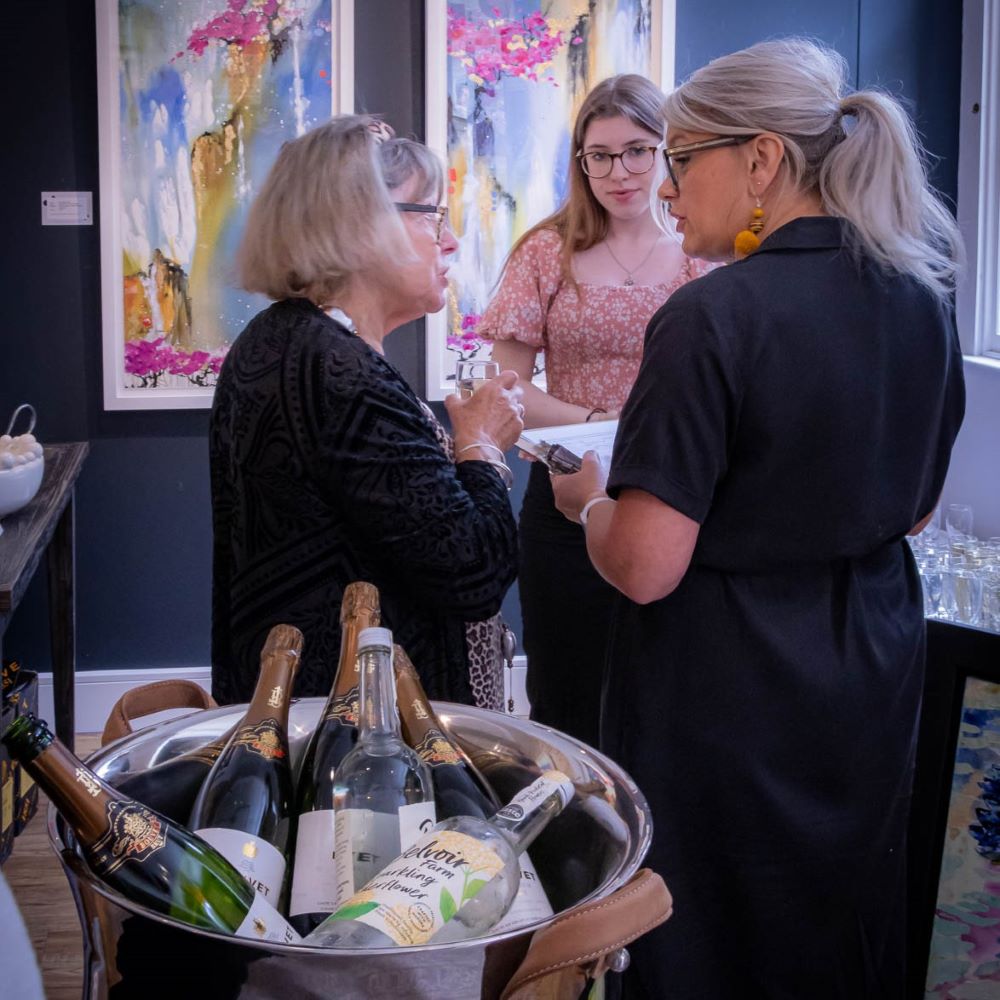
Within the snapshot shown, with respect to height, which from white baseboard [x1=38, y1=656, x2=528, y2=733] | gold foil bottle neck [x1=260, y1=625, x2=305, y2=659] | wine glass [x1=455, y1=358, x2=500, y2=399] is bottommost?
white baseboard [x1=38, y1=656, x2=528, y2=733]

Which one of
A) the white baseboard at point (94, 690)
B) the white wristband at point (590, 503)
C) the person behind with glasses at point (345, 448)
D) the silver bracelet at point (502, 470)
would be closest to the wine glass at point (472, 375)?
the person behind with glasses at point (345, 448)

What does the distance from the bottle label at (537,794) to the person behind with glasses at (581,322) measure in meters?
1.56

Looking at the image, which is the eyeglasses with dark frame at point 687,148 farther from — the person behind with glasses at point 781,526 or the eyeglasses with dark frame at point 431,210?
the eyeglasses with dark frame at point 431,210

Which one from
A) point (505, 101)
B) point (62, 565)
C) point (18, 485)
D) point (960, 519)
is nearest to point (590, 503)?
point (960, 519)

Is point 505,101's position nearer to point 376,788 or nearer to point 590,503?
point 590,503

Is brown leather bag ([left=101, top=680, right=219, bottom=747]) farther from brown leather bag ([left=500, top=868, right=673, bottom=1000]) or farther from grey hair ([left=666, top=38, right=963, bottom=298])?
grey hair ([left=666, top=38, right=963, bottom=298])

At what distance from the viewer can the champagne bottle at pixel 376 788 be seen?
0.67 meters

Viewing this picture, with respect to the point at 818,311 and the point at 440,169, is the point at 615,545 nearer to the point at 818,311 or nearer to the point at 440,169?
the point at 818,311

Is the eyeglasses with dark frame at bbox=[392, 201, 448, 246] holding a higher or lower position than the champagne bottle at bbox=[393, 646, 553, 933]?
higher

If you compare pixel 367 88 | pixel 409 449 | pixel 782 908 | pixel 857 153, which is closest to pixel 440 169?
pixel 409 449

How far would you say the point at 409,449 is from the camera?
1406mm

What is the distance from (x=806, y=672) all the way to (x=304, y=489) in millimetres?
629

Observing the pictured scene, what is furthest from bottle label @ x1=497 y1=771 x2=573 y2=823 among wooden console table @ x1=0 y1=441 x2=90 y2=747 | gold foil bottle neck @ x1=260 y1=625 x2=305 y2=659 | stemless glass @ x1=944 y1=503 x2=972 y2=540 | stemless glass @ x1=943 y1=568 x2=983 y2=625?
wooden console table @ x1=0 y1=441 x2=90 y2=747

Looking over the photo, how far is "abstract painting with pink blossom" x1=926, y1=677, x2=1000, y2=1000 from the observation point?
1.89 metres
